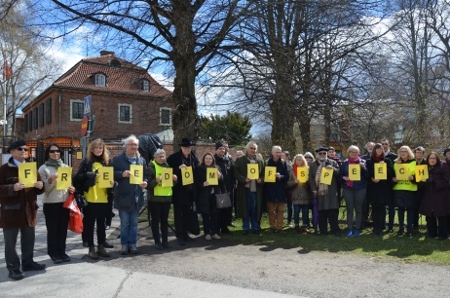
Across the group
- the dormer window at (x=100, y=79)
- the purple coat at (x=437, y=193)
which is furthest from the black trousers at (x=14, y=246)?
the dormer window at (x=100, y=79)

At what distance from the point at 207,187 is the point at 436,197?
16.3 feet

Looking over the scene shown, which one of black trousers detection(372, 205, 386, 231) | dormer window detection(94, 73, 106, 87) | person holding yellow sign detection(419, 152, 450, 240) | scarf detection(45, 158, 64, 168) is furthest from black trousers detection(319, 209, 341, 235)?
dormer window detection(94, 73, 106, 87)

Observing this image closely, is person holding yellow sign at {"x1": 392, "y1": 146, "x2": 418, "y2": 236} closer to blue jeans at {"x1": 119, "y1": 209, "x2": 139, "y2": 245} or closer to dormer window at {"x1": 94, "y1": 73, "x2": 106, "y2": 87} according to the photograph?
blue jeans at {"x1": 119, "y1": 209, "x2": 139, "y2": 245}

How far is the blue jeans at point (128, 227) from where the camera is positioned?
7904 mm

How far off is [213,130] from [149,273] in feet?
33.3

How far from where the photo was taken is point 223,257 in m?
7.69

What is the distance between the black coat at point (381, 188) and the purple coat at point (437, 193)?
29.8 inches

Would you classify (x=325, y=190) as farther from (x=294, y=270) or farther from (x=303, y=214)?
Result: (x=294, y=270)

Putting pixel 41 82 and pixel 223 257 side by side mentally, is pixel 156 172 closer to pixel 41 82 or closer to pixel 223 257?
pixel 223 257

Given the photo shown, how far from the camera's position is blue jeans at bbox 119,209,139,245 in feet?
25.9

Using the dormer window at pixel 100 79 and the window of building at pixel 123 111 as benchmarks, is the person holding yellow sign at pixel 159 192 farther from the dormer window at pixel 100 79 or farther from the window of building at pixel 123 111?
the dormer window at pixel 100 79

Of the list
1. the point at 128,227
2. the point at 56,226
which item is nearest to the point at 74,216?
the point at 56,226

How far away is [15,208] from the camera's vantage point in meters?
6.43

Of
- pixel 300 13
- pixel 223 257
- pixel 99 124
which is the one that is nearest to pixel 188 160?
pixel 223 257
